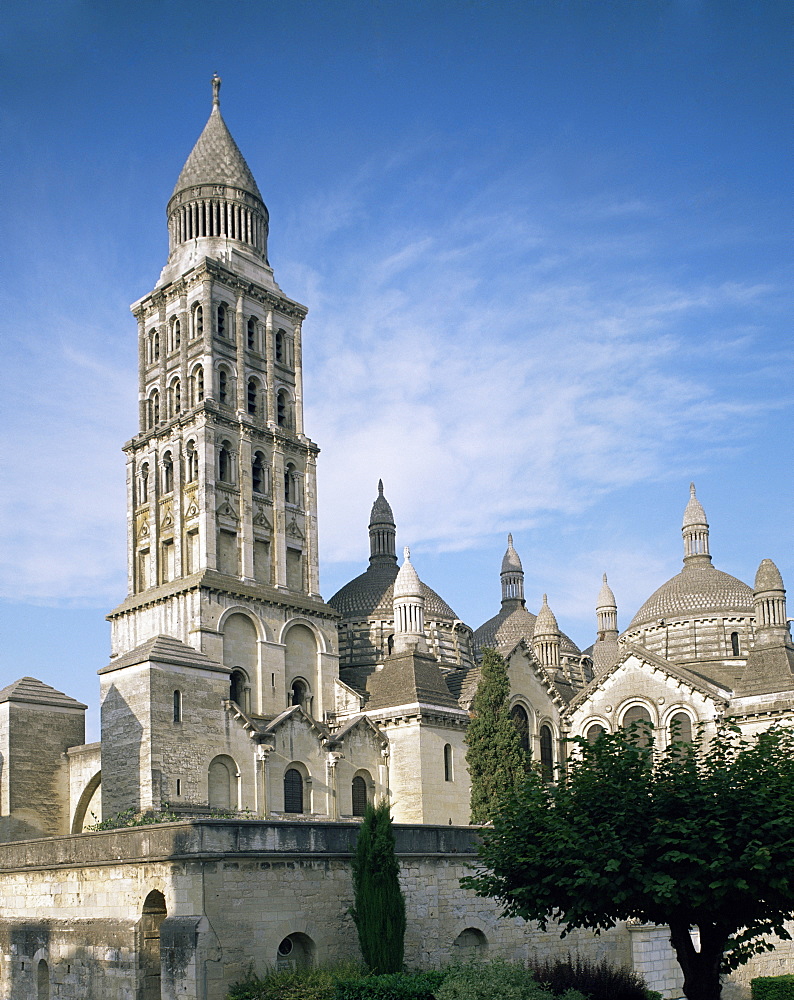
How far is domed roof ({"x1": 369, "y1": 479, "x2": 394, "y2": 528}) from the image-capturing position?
7500cm

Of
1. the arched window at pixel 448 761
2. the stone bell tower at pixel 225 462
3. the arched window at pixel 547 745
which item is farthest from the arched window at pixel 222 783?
the arched window at pixel 547 745

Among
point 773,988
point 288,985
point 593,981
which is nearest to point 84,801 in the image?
point 288,985

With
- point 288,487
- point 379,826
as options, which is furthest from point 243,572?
point 379,826

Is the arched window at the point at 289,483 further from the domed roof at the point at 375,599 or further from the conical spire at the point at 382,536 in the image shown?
the conical spire at the point at 382,536

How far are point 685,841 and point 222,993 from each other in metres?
9.70

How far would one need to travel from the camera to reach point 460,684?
193 ft

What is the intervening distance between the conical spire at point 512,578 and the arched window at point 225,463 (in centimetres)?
3169

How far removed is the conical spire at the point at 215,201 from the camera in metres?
62.5

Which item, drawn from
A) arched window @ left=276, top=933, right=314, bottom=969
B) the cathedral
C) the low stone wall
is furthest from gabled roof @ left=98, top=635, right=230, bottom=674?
arched window @ left=276, top=933, right=314, bottom=969

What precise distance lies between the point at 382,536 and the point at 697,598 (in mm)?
19759

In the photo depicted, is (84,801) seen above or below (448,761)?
below

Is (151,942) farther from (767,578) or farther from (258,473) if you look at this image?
(767,578)

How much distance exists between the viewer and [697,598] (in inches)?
2721

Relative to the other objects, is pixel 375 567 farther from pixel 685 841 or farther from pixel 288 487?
pixel 685 841
